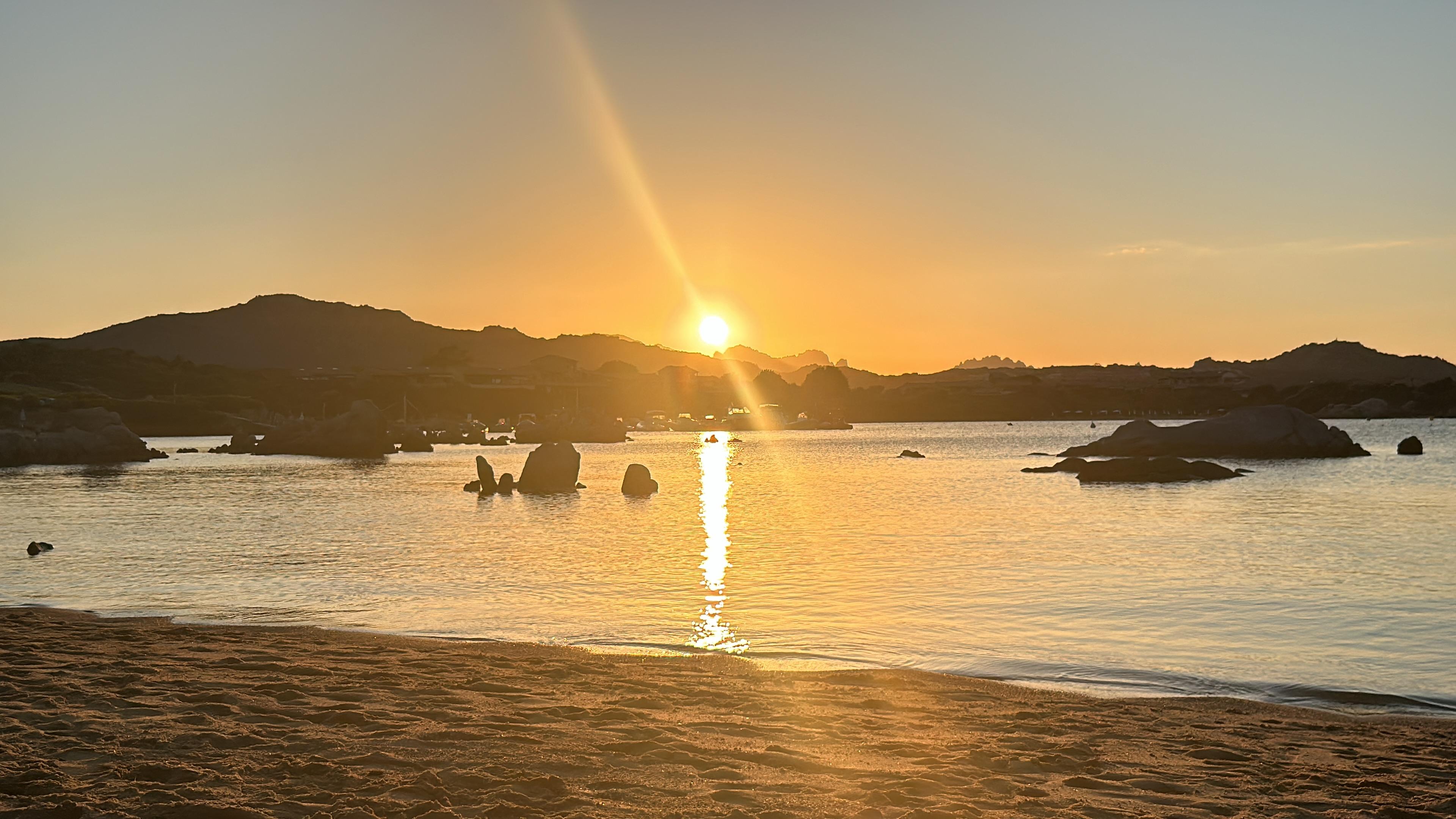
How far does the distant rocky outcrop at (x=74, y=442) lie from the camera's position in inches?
2923

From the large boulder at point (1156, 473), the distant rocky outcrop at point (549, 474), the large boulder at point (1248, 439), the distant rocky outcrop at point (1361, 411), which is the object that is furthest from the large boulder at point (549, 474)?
the distant rocky outcrop at point (1361, 411)

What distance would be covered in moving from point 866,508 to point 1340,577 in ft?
66.4

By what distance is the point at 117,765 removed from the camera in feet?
24.7

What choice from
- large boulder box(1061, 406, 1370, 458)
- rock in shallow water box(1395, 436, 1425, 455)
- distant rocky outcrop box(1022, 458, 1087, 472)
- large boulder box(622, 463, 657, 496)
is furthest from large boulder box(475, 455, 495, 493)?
rock in shallow water box(1395, 436, 1425, 455)

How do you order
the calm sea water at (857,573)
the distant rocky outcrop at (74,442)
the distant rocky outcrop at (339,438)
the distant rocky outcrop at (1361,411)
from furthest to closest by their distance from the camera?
the distant rocky outcrop at (1361,411) → the distant rocky outcrop at (339,438) → the distant rocky outcrop at (74,442) → the calm sea water at (857,573)

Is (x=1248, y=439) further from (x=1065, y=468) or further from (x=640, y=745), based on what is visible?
(x=640, y=745)

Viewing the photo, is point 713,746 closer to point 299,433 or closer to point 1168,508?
point 1168,508

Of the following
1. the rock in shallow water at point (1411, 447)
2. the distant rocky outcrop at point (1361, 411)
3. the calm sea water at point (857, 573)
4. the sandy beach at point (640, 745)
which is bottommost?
the calm sea water at point (857, 573)

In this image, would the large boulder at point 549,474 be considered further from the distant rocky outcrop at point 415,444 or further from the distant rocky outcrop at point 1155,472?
the distant rocky outcrop at point 415,444

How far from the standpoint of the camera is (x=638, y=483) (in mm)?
49375

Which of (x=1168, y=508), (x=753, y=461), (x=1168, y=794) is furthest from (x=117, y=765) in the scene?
(x=753, y=461)

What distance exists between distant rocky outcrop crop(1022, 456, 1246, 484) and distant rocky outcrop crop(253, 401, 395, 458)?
213ft

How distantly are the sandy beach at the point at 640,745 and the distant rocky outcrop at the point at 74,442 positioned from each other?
76142mm

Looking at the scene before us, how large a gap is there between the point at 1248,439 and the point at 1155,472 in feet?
74.8
